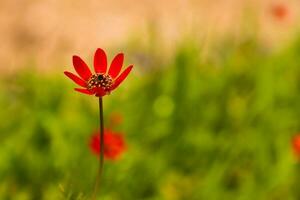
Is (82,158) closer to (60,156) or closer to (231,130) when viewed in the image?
(60,156)

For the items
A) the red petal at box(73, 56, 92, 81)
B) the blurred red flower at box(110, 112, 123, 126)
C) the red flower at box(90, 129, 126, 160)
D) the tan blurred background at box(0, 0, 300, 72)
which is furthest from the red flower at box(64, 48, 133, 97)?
the tan blurred background at box(0, 0, 300, 72)

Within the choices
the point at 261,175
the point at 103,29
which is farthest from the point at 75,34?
the point at 261,175

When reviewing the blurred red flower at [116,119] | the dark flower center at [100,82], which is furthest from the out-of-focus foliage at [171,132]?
the dark flower center at [100,82]

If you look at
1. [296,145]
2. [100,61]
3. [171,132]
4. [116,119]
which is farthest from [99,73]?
[171,132]

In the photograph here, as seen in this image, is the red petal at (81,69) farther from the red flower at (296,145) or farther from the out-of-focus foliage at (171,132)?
the red flower at (296,145)

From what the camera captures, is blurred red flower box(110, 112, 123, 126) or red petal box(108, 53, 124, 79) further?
blurred red flower box(110, 112, 123, 126)

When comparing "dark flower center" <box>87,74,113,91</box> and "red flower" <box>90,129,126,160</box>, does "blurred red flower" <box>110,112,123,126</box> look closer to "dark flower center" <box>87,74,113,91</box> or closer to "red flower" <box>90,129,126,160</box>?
"red flower" <box>90,129,126,160</box>
